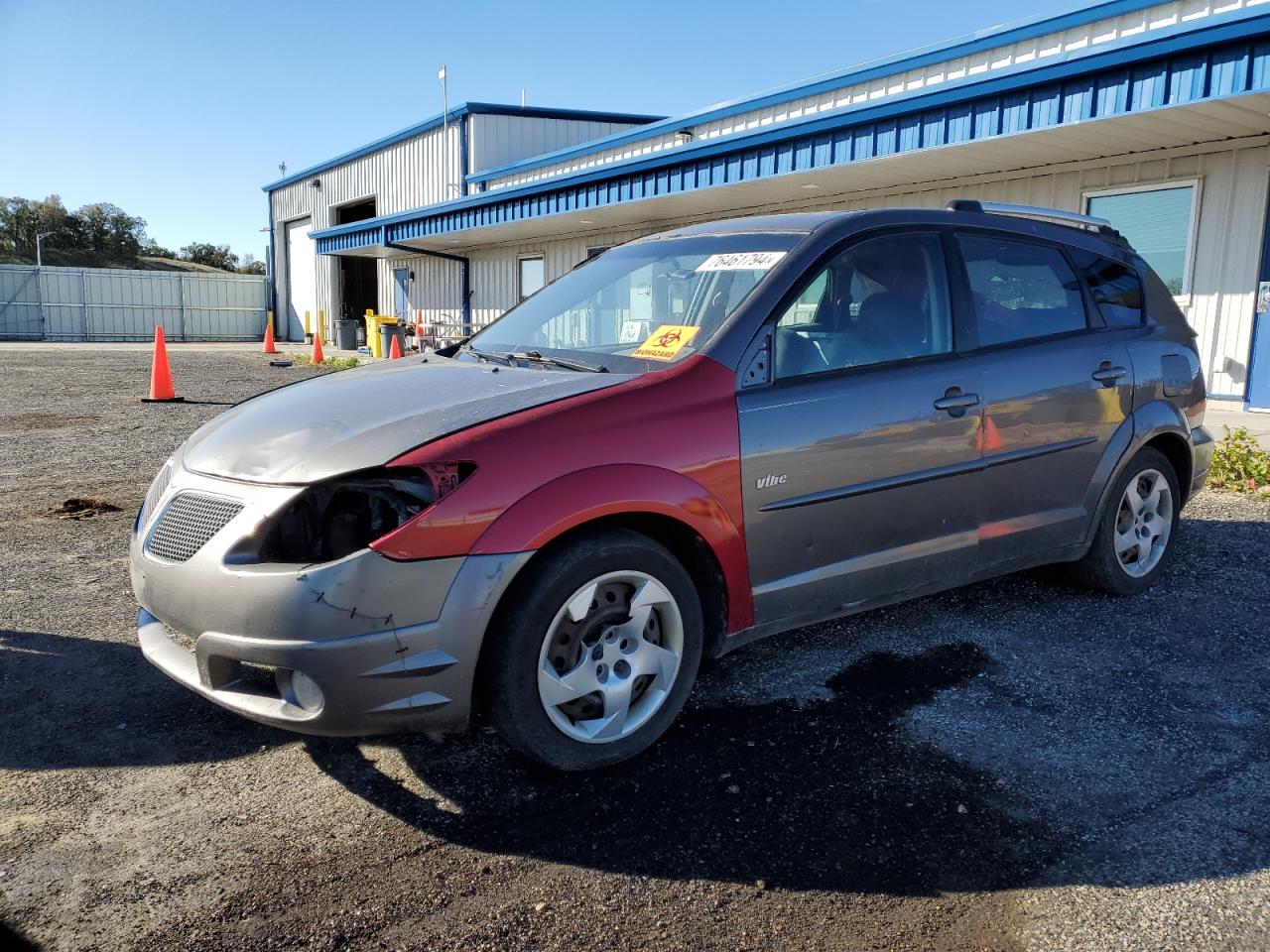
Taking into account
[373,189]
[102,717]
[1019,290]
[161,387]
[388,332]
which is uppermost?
[373,189]

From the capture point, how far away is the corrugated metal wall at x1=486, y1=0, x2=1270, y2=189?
9.07m

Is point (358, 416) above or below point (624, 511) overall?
above

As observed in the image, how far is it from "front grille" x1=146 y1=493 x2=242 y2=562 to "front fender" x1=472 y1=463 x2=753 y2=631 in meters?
0.80

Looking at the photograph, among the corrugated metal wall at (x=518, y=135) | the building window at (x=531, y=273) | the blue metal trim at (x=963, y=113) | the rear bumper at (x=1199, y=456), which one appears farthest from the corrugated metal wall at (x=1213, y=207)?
the corrugated metal wall at (x=518, y=135)

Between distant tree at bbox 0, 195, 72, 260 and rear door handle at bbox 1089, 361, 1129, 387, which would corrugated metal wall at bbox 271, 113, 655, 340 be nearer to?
rear door handle at bbox 1089, 361, 1129, 387

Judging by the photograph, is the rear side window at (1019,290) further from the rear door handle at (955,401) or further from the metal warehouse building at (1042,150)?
the metal warehouse building at (1042,150)

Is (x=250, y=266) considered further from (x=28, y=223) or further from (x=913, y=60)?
(x=913, y=60)

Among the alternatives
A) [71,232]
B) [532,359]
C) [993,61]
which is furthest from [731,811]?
[71,232]

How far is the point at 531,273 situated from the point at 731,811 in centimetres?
2048

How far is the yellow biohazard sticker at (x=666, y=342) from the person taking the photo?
3.31 m

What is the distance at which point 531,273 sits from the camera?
22172mm

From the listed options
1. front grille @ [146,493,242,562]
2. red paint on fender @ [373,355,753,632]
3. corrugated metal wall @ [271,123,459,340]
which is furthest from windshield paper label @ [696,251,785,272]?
corrugated metal wall @ [271,123,459,340]

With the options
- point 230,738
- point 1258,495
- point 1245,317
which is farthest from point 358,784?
point 1245,317

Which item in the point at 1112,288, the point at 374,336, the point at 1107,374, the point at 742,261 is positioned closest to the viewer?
the point at 742,261
